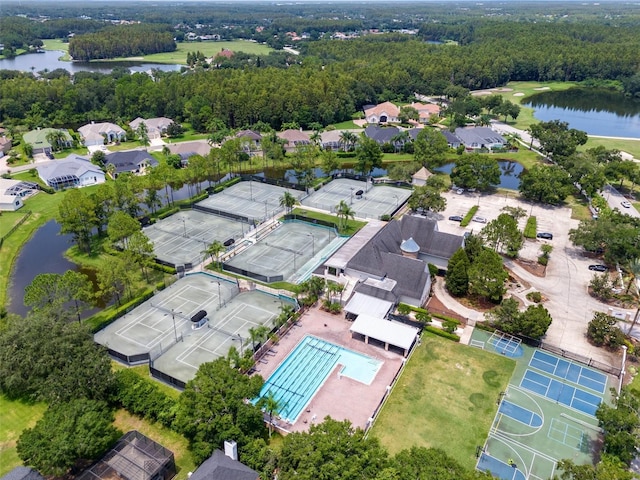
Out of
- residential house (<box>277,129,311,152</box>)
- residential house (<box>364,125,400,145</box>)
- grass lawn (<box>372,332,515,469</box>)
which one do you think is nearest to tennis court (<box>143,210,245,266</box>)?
grass lawn (<box>372,332,515,469</box>)

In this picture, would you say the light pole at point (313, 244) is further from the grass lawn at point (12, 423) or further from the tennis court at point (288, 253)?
the grass lawn at point (12, 423)

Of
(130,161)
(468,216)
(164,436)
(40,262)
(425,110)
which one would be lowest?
(40,262)

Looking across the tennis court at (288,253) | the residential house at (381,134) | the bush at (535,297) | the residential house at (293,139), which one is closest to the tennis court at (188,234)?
the tennis court at (288,253)

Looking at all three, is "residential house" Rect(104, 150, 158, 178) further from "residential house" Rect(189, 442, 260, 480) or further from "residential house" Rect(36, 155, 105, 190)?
"residential house" Rect(189, 442, 260, 480)

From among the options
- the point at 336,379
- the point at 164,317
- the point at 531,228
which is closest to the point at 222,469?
the point at 336,379

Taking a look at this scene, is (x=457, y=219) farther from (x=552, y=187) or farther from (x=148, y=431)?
(x=148, y=431)

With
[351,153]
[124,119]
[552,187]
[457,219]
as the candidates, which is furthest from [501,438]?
[124,119]

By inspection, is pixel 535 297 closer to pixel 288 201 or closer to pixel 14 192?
pixel 288 201

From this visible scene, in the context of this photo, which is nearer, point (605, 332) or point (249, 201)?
point (605, 332)
